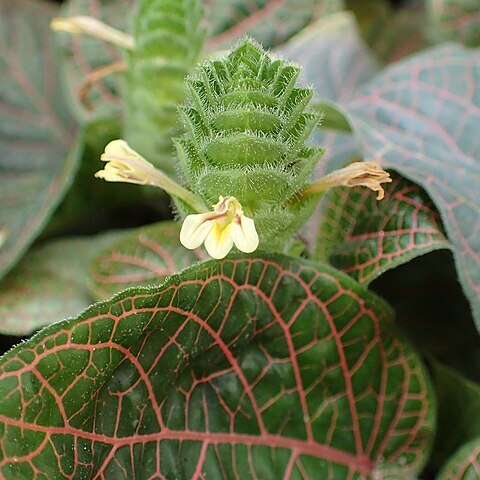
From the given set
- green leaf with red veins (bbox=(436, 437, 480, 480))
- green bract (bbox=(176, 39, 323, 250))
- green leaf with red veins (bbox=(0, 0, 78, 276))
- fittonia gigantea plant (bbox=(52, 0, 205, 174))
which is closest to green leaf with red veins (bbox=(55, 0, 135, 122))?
green leaf with red veins (bbox=(0, 0, 78, 276))

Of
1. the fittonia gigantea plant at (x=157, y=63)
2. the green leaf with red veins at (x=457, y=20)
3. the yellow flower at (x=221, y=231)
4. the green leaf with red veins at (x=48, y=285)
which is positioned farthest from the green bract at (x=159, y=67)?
the green leaf with red veins at (x=457, y=20)

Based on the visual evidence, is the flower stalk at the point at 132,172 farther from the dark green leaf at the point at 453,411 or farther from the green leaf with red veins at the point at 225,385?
the dark green leaf at the point at 453,411

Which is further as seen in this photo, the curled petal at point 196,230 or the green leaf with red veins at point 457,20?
the green leaf with red veins at point 457,20

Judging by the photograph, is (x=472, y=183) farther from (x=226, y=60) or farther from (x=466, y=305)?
(x=226, y=60)

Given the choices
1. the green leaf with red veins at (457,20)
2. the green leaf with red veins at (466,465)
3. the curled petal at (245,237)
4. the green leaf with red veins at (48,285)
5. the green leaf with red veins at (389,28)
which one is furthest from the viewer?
the green leaf with red veins at (389,28)

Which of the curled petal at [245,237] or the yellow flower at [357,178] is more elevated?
the yellow flower at [357,178]

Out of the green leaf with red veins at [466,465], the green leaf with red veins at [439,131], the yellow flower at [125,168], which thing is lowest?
the green leaf with red veins at [466,465]

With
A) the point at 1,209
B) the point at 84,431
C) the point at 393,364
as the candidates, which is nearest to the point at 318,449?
the point at 393,364

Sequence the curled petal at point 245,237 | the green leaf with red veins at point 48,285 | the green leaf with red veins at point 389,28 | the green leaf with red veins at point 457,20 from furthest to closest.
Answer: the green leaf with red veins at point 389,28, the green leaf with red veins at point 457,20, the green leaf with red veins at point 48,285, the curled petal at point 245,237
